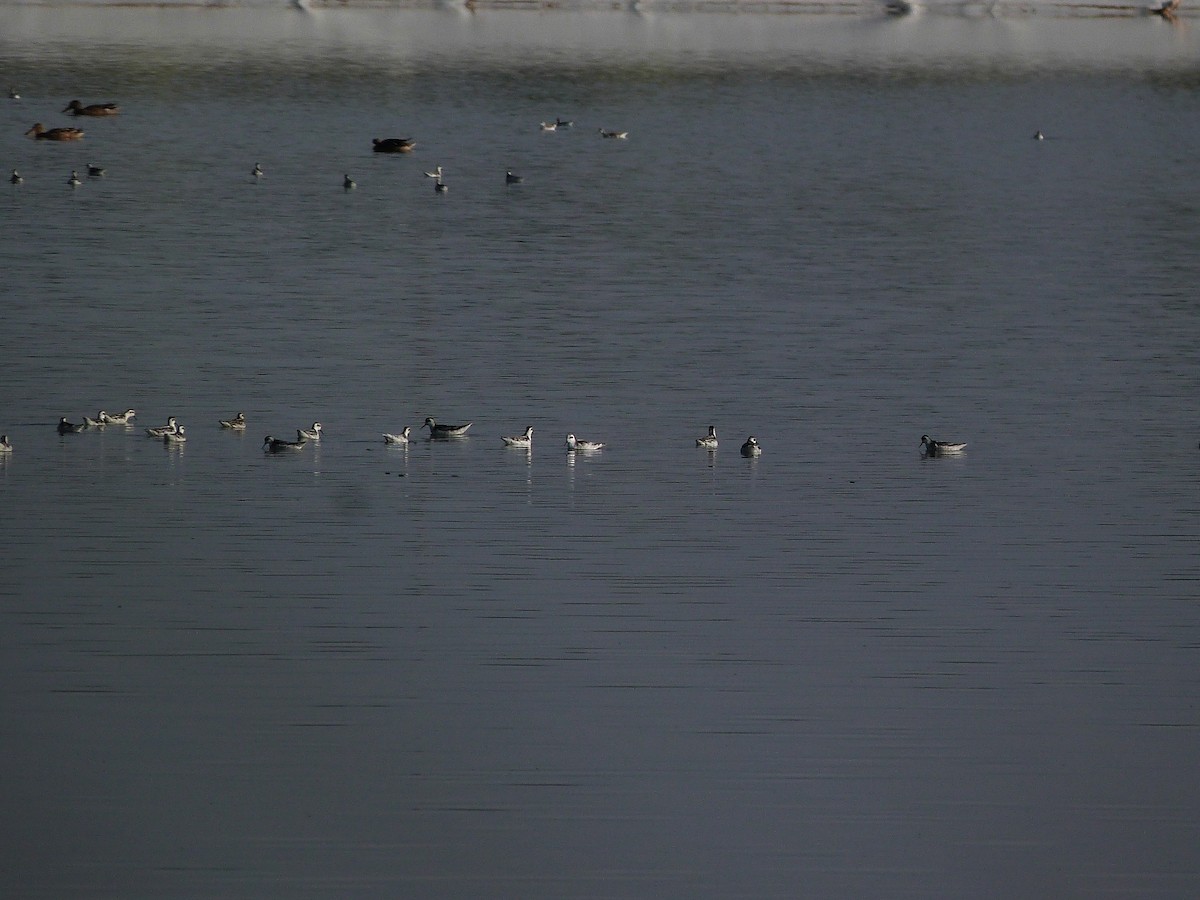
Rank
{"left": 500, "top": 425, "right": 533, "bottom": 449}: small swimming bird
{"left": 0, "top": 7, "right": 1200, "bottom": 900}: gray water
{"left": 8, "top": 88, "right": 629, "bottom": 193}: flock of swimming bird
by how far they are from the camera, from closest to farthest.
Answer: {"left": 0, "top": 7, "right": 1200, "bottom": 900}: gray water, {"left": 500, "top": 425, "right": 533, "bottom": 449}: small swimming bird, {"left": 8, "top": 88, "right": 629, "bottom": 193}: flock of swimming bird

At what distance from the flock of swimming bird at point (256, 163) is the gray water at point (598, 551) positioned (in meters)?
1.85

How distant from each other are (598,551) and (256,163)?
36.1m

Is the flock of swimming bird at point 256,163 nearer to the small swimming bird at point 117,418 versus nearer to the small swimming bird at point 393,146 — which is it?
the small swimming bird at point 393,146

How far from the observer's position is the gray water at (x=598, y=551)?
1314 cm

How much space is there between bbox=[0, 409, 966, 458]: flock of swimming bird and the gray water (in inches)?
7.0

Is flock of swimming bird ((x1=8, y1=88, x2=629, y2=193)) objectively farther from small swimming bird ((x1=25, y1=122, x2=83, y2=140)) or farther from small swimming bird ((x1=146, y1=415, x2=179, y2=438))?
small swimming bird ((x1=146, y1=415, x2=179, y2=438))

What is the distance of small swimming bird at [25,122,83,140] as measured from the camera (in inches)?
2242

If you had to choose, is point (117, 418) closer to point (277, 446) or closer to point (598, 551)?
point (277, 446)

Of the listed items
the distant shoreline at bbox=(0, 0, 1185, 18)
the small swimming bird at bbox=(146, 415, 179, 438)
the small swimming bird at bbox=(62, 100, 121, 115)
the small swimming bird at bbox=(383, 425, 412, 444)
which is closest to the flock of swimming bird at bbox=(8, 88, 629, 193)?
the small swimming bird at bbox=(62, 100, 121, 115)

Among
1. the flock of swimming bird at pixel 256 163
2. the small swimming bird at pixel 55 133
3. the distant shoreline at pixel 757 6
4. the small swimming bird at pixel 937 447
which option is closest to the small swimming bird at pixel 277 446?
the small swimming bird at pixel 937 447

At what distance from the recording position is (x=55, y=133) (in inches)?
2249

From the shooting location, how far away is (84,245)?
128ft

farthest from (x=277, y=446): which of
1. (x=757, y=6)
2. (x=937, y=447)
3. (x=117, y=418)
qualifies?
(x=757, y=6)

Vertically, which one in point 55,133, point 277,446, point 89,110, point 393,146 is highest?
point 89,110
